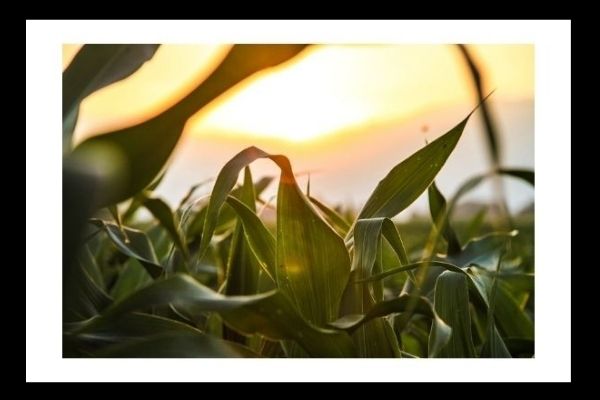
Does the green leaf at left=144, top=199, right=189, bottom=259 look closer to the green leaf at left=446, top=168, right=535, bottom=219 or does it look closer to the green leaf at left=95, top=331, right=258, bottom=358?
the green leaf at left=95, top=331, right=258, bottom=358

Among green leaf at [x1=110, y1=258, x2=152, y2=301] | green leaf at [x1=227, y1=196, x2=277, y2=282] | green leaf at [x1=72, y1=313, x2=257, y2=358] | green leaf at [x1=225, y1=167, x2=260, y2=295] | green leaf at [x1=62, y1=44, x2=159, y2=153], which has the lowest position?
green leaf at [x1=72, y1=313, x2=257, y2=358]

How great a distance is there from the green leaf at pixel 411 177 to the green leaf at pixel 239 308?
126 mm

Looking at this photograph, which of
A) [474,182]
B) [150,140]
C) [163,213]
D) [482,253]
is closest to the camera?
[150,140]

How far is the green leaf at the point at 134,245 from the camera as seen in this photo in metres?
0.59

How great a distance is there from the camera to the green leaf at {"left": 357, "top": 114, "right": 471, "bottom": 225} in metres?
0.56

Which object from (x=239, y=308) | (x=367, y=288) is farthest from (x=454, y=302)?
(x=239, y=308)

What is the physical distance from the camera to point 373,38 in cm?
77

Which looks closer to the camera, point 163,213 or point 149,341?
point 149,341

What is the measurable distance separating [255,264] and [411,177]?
6.0 inches

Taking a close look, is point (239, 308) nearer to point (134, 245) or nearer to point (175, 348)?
point (175, 348)

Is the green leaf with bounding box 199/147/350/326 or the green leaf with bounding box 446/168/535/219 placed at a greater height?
the green leaf with bounding box 446/168/535/219

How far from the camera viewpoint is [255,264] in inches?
23.9

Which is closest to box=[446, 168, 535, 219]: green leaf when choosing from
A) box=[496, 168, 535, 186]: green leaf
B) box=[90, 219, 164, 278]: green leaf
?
box=[496, 168, 535, 186]: green leaf

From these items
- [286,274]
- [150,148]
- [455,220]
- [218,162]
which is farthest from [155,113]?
[455,220]
